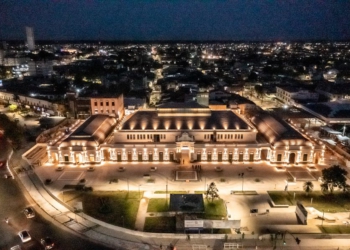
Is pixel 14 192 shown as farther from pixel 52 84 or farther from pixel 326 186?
pixel 52 84

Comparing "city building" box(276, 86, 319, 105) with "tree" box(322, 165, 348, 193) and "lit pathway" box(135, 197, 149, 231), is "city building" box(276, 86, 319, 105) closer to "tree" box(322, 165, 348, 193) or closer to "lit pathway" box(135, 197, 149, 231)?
"tree" box(322, 165, 348, 193)

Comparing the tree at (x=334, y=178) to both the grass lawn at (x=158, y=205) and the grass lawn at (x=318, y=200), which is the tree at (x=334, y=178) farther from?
the grass lawn at (x=158, y=205)

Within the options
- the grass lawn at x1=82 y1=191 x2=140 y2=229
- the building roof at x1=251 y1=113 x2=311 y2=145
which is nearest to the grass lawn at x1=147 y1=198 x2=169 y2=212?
the grass lawn at x1=82 y1=191 x2=140 y2=229

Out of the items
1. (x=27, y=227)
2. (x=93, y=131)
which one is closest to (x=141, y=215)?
(x=27, y=227)

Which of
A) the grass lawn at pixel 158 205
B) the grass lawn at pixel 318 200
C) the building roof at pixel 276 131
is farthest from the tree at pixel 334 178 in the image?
the grass lawn at pixel 158 205

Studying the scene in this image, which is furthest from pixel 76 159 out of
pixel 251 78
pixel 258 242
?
pixel 251 78

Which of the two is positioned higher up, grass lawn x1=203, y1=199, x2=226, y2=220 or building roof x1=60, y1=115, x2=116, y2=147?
building roof x1=60, y1=115, x2=116, y2=147

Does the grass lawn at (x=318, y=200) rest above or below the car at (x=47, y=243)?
below
